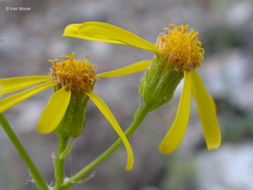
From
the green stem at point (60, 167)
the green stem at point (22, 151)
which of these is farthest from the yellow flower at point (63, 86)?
the green stem at point (60, 167)

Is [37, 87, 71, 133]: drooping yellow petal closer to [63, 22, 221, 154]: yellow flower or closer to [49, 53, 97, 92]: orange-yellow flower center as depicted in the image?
[49, 53, 97, 92]: orange-yellow flower center

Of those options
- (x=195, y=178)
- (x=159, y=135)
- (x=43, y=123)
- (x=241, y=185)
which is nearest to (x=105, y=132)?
(x=159, y=135)

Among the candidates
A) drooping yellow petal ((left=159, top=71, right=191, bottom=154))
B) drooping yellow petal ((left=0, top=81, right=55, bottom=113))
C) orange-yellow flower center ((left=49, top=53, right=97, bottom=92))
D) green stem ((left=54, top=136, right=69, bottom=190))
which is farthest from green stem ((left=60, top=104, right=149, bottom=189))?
drooping yellow petal ((left=0, top=81, right=55, bottom=113))

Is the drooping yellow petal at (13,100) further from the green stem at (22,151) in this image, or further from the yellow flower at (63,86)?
the green stem at (22,151)

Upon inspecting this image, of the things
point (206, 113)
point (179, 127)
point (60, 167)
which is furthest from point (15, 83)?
point (206, 113)

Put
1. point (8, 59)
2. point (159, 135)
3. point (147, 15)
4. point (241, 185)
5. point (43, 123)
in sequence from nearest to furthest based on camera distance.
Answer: point (43, 123) → point (241, 185) → point (159, 135) → point (8, 59) → point (147, 15)

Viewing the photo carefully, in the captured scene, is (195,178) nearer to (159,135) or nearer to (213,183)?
(213,183)
